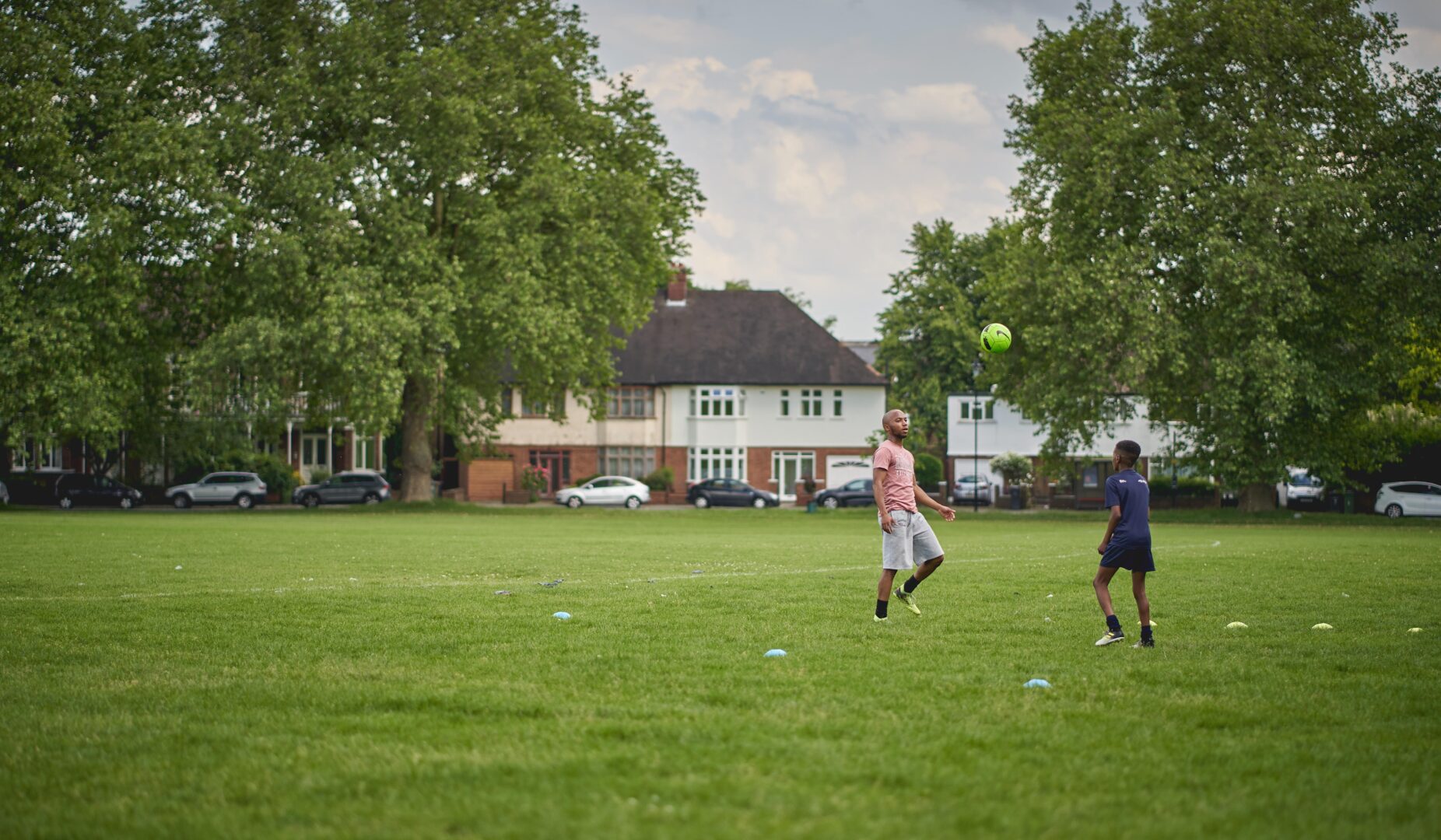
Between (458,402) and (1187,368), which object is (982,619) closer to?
(1187,368)

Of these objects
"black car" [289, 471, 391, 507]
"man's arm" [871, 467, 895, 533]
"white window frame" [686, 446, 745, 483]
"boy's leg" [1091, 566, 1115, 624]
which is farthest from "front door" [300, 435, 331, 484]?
"boy's leg" [1091, 566, 1115, 624]

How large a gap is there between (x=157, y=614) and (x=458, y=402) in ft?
104

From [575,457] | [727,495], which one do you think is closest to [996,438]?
[727,495]

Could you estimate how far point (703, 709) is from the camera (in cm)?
758

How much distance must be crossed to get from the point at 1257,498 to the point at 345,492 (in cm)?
3911

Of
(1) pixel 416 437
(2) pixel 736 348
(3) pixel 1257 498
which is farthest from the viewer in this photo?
(2) pixel 736 348

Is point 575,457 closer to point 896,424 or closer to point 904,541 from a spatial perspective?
point 904,541

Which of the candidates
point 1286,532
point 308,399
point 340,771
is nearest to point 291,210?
point 308,399

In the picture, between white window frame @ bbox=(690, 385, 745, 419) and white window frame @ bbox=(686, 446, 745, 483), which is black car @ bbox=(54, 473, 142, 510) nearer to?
white window frame @ bbox=(686, 446, 745, 483)

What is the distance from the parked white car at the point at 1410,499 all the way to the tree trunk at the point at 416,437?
37.7 m

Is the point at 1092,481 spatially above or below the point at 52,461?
below

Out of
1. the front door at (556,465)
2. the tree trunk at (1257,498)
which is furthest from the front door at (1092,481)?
the front door at (556,465)

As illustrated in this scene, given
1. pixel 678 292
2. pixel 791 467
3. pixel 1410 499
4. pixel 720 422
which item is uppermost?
pixel 678 292

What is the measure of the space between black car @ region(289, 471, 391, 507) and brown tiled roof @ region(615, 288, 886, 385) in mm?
15319
